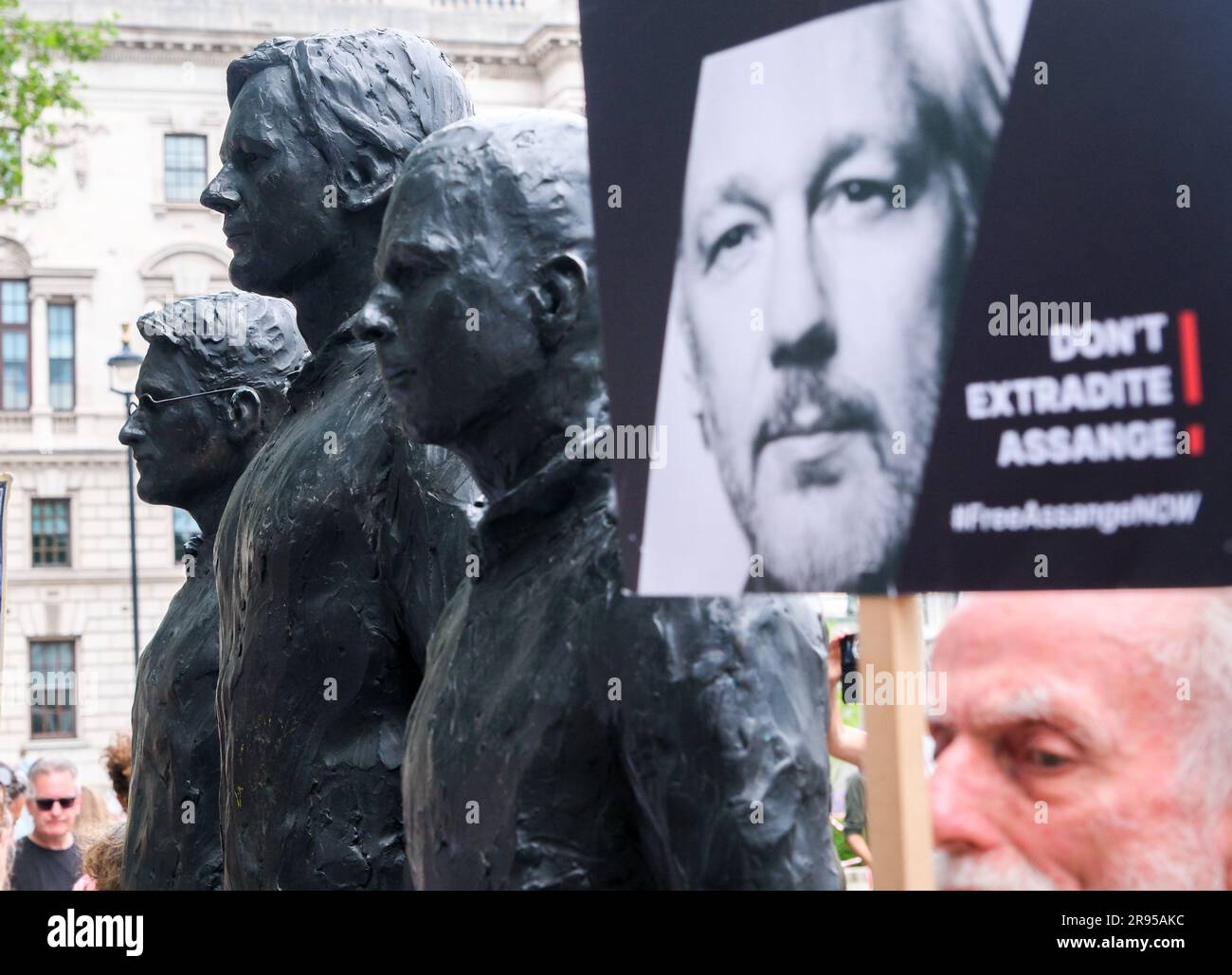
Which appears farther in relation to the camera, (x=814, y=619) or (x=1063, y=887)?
(x=1063, y=887)

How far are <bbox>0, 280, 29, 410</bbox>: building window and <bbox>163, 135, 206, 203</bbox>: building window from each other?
10.2 feet

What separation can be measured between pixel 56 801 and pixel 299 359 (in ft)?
10.8

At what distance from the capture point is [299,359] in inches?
220

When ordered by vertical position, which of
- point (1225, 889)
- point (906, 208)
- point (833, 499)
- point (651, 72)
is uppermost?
point (651, 72)

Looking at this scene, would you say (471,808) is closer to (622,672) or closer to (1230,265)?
(622,672)

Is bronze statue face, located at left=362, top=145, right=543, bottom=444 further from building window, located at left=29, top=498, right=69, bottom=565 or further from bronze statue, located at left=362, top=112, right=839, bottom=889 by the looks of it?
building window, located at left=29, top=498, right=69, bottom=565

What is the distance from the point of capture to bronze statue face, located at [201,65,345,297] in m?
4.23

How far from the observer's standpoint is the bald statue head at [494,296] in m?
2.93

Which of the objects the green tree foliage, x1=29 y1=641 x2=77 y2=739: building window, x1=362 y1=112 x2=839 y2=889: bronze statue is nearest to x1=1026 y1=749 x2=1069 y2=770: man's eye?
x1=362 y1=112 x2=839 y2=889: bronze statue

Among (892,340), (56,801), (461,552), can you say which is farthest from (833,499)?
(56,801)

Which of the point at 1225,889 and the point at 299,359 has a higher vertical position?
the point at 299,359

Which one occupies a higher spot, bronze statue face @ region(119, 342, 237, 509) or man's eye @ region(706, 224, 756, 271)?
bronze statue face @ region(119, 342, 237, 509)

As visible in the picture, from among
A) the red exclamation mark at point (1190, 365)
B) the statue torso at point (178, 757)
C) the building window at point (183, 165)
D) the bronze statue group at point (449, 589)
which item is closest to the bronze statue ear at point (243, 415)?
the statue torso at point (178, 757)

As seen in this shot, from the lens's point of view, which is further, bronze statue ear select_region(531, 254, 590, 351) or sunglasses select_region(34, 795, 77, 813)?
sunglasses select_region(34, 795, 77, 813)
